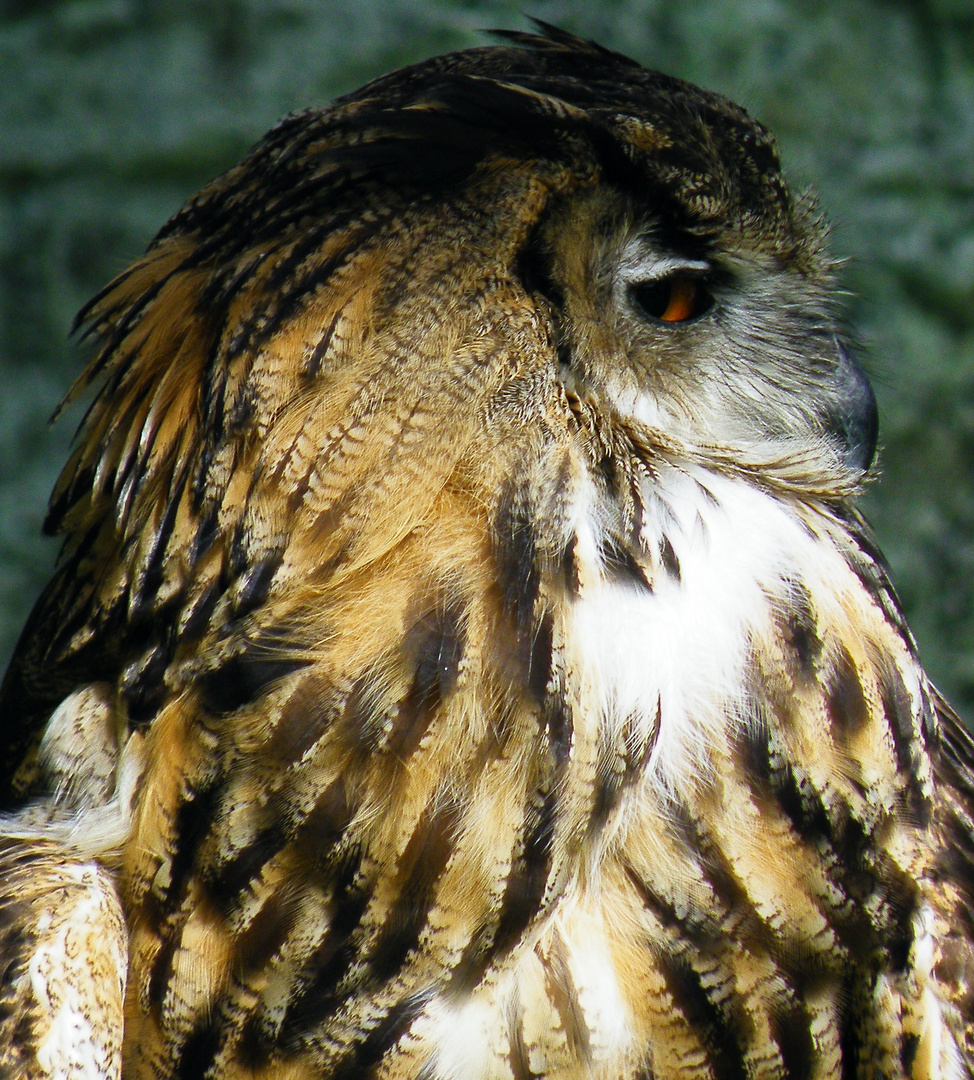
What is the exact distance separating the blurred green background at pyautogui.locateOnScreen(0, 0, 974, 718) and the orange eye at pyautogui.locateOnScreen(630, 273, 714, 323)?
1.68 meters

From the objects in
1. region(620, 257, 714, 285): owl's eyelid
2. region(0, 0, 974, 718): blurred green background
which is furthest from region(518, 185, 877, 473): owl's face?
region(0, 0, 974, 718): blurred green background

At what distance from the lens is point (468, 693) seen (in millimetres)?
879

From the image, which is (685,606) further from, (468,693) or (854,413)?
(854,413)

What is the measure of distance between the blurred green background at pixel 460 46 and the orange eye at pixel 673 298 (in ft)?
5.51

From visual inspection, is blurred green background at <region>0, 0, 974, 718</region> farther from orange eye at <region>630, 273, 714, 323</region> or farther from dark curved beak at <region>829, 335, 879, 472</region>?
orange eye at <region>630, 273, 714, 323</region>

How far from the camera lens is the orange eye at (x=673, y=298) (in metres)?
0.98

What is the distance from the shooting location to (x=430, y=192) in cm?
92

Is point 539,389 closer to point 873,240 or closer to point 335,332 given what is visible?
point 335,332

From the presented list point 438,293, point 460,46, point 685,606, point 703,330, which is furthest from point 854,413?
point 460,46

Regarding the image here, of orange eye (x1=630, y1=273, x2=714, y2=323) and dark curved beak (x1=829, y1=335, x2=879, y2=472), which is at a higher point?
orange eye (x1=630, y1=273, x2=714, y2=323)

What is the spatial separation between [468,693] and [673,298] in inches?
15.9

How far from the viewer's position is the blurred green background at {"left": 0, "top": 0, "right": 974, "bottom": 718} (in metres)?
Answer: 2.63

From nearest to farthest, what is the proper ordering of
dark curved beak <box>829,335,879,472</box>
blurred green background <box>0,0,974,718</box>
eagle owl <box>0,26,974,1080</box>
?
eagle owl <box>0,26,974,1080</box> < dark curved beak <box>829,335,879,472</box> < blurred green background <box>0,0,974,718</box>

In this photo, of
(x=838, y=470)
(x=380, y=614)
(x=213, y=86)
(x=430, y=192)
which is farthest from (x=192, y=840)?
(x=213, y=86)
